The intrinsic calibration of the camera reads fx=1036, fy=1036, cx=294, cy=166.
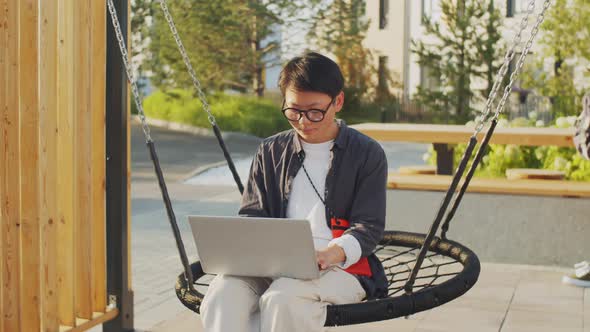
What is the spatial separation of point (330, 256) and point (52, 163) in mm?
1143

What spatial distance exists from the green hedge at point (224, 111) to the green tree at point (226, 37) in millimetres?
437

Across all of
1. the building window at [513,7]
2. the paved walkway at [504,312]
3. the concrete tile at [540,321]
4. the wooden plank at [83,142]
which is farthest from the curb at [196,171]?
the building window at [513,7]

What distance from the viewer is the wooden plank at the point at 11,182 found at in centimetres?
338

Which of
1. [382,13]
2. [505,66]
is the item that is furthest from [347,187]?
[382,13]

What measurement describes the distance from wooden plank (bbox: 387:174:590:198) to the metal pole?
280 centimetres

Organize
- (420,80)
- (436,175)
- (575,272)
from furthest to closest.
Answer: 1. (420,80)
2. (436,175)
3. (575,272)

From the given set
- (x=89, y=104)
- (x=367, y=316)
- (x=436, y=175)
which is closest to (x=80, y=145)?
(x=89, y=104)

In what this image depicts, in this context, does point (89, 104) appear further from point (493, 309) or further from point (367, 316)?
point (493, 309)

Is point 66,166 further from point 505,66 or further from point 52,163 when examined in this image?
point 505,66

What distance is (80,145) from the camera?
3805 mm

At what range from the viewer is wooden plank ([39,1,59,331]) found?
3.50 meters

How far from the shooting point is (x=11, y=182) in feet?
11.3

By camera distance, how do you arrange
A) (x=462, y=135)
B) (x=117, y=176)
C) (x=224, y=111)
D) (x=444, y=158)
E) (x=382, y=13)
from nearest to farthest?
(x=117, y=176) → (x=462, y=135) → (x=444, y=158) → (x=224, y=111) → (x=382, y=13)

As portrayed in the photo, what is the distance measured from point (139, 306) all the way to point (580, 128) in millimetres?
2344
